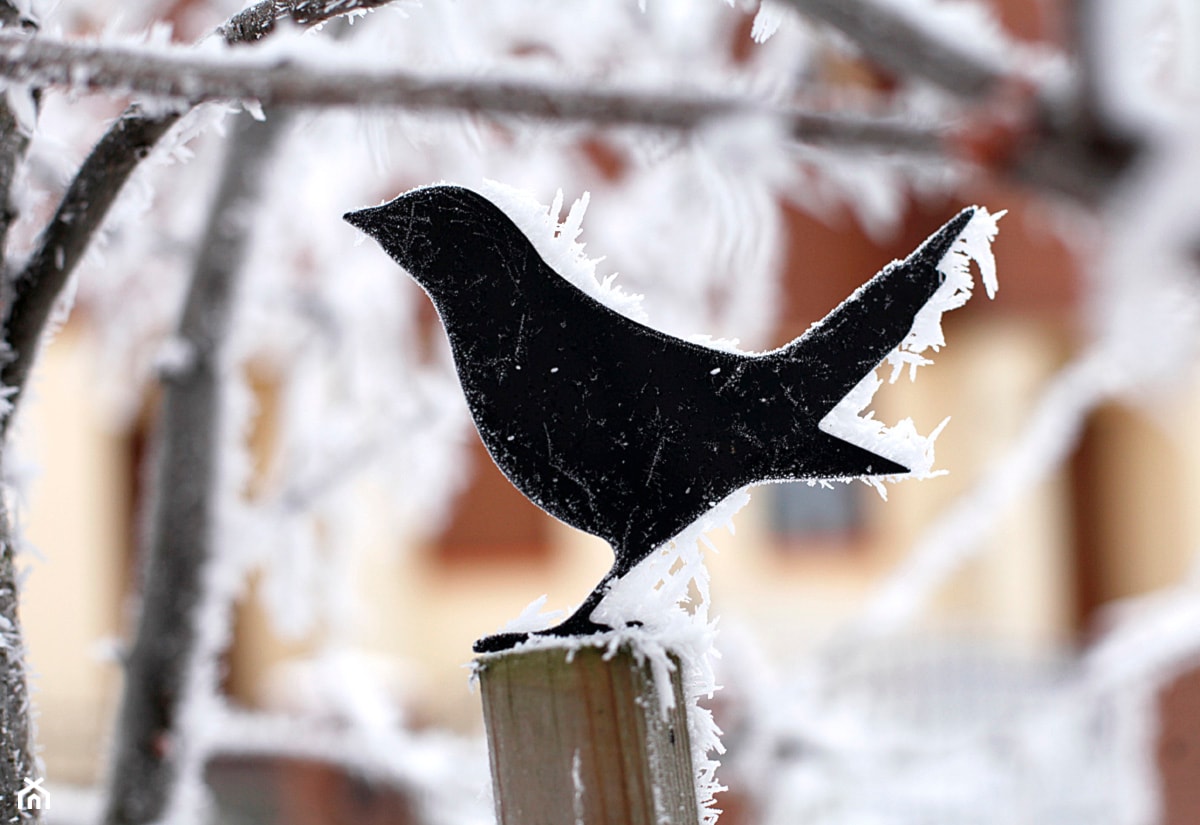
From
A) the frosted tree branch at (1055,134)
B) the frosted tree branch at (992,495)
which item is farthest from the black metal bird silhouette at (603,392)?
the frosted tree branch at (992,495)

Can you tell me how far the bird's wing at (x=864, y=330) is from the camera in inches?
30.3

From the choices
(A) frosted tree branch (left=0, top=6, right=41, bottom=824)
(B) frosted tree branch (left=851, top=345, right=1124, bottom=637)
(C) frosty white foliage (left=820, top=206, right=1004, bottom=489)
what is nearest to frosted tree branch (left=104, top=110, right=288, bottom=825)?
(A) frosted tree branch (left=0, top=6, right=41, bottom=824)

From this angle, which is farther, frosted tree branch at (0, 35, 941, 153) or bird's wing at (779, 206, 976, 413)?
bird's wing at (779, 206, 976, 413)

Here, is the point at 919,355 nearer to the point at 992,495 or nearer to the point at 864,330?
the point at 864,330

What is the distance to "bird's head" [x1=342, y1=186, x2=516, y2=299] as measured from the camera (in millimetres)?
810

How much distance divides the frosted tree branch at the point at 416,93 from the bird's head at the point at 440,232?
17 centimetres

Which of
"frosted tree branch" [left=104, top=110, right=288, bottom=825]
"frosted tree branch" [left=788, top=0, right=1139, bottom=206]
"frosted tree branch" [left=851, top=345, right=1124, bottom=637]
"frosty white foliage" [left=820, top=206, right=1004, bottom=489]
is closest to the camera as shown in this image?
"frosted tree branch" [left=788, top=0, right=1139, bottom=206]

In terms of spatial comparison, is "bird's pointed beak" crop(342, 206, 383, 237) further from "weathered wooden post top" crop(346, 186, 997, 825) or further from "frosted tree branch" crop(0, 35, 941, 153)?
"frosted tree branch" crop(0, 35, 941, 153)

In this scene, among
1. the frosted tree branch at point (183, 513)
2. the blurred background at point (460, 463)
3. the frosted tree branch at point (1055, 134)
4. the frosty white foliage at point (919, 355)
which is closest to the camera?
the frosted tree branch at point (1055, 134)

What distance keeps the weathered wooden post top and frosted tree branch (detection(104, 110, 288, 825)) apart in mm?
900

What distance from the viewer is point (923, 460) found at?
0.78m

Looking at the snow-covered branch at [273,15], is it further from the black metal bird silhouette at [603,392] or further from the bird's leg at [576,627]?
the bird's leg at [576,627]

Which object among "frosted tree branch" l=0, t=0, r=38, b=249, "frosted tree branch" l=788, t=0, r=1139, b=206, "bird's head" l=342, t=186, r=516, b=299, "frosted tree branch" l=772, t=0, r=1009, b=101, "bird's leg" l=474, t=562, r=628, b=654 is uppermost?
"frosted tree branch" l=0, t=0, r=38, b=249

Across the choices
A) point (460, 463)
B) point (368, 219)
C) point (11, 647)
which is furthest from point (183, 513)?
point (460, 463)
